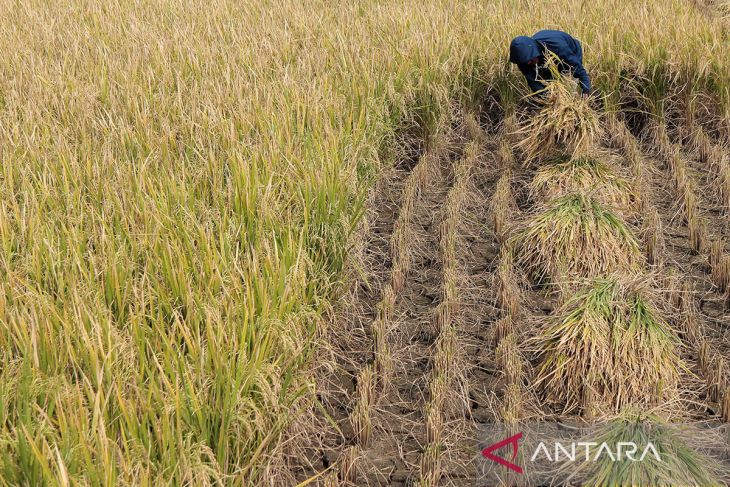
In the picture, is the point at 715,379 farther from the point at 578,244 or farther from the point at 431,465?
the point at 431,465

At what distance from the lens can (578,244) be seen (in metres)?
3.11

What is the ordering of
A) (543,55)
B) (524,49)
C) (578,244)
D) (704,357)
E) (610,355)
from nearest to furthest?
(610,355), (704,357), (578,244), (524,49), (543,55)

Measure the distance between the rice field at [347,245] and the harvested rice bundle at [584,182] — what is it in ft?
0.05

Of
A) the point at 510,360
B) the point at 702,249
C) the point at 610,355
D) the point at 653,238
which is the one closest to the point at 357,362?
the point at 510,360

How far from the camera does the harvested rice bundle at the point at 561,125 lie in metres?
3.81

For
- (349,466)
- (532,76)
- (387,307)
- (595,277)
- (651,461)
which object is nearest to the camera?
(651,461)

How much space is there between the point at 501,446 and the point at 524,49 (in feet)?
8.04

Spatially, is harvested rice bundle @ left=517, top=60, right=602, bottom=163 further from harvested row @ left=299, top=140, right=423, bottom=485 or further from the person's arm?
harvested row @ left=299, top=140, right=423, bottom=485

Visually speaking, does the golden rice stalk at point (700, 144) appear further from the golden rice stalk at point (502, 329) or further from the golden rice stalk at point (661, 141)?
the golden rice stalk at point (502, 329)

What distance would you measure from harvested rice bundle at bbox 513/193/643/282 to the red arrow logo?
941 mm

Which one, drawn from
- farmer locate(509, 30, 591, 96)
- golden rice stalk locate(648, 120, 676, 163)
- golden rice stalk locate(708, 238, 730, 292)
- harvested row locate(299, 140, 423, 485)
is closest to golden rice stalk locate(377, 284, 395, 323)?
harvested row locate(299, 140, 423, 485)

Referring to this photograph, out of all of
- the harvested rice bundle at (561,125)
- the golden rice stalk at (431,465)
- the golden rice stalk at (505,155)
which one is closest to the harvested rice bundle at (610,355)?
the golden rice stalk at (431,465)

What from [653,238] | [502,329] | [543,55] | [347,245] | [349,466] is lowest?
[653,238]

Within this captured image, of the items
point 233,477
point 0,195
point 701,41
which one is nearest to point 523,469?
point 233,477
